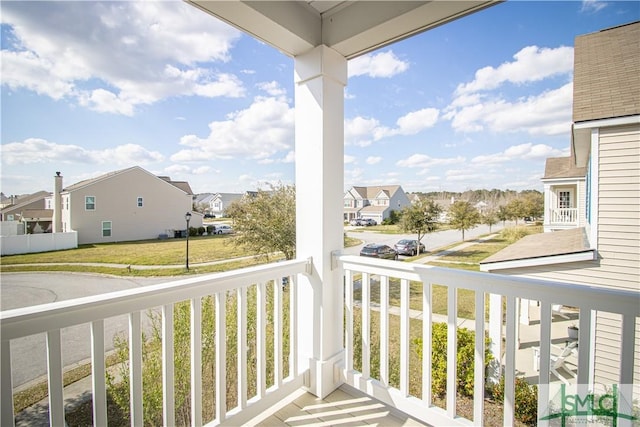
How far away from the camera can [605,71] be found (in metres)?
1.45

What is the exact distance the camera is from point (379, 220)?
2.09 meters

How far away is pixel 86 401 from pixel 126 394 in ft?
0.73

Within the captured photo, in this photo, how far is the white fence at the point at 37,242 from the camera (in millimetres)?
1179

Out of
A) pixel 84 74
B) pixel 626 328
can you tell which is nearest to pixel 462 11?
pixel 626 328

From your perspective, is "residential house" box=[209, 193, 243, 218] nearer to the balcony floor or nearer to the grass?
the grass

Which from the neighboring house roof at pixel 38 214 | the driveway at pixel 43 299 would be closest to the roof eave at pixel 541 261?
the driveway at pixel 43 299

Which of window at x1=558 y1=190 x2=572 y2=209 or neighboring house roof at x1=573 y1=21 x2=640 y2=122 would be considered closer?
neighboring house roof at x1=573 y1=21 x2=640 y2=122

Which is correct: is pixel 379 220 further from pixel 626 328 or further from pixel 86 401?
pixel 86 401

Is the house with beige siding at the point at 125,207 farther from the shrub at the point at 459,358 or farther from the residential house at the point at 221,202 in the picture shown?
the shrub at the point at 459,358

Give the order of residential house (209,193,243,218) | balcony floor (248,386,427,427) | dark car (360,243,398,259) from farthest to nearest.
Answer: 1. dark car (360,243,398,259)
2. balcony floor (248,386,427,427)
3. residential house (209,193,243,218)

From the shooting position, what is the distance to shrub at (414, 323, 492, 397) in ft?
6.17

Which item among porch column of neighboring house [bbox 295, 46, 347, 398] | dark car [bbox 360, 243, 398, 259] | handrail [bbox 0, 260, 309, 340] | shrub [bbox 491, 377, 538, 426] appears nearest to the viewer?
handrail [bbox 0, 260, 309, 340]

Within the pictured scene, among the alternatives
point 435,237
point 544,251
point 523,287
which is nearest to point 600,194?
point 544,251

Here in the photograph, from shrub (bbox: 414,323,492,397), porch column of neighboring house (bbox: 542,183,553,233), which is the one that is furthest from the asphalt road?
porch column of neighboring house (bbox: 542,183,553,233)
